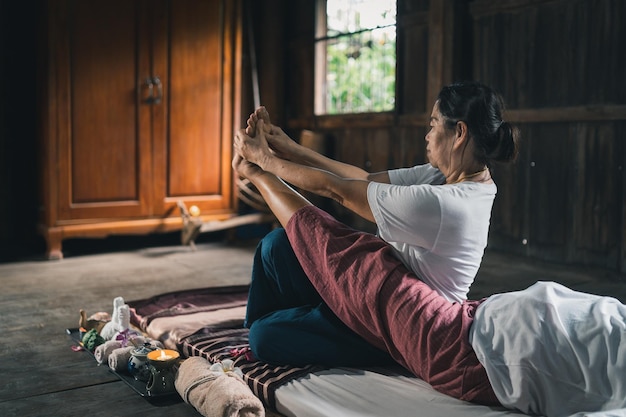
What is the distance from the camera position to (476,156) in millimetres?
1716

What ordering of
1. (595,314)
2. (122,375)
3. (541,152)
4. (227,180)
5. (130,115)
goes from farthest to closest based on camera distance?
(227,180) → (130,115) → (541,152) → (122,375) → (595,314)

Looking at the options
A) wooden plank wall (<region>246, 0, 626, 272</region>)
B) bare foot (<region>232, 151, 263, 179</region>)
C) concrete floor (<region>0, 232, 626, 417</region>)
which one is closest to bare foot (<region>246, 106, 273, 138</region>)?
bare foot (<region>232, 151, 263, 179</region>)

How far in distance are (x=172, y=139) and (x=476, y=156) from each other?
9.58ft

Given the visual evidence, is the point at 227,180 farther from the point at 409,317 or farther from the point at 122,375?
the point at 409,317

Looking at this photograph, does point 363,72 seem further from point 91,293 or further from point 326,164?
point 326,164

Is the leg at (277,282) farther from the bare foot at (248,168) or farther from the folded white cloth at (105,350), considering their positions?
the folded white cloth at (105,350)

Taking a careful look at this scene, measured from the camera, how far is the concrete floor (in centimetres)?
181

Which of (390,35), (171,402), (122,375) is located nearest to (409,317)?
(171,402)

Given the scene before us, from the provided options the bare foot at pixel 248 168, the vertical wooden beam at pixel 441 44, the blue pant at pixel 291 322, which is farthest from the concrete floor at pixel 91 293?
the vertical wooden beam at pixel 441 44

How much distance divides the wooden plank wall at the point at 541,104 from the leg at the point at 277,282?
7.07ft

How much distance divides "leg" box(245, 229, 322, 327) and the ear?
0.54 m

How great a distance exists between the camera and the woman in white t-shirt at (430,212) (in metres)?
1.61

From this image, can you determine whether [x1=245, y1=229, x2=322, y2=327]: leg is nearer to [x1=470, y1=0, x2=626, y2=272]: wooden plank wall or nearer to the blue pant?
the blue pant

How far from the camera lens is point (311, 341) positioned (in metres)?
1.86
